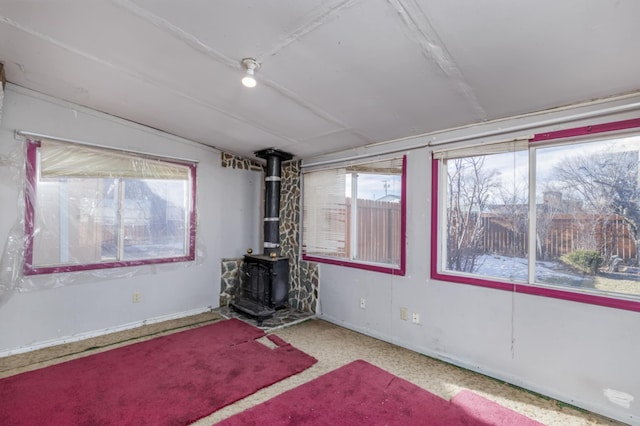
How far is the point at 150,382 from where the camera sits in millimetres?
2516

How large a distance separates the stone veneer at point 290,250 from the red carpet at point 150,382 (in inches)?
43.3

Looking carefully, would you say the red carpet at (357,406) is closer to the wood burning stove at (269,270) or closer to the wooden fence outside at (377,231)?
the wooden fence outside at (377,231)

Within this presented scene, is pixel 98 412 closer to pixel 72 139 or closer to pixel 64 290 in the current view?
pixel 64 290

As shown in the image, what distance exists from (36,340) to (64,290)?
0.53 meters

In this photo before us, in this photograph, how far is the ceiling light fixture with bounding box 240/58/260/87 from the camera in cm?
219

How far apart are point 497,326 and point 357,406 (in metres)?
1.43

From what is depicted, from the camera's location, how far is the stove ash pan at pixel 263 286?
404 centimetres

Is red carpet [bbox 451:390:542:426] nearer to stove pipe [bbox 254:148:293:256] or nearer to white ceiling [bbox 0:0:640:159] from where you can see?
white ceiling [bbox 0:0:640:159]

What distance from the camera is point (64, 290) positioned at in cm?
329

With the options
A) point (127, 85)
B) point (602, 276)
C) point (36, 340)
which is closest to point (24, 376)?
point (36, 340)

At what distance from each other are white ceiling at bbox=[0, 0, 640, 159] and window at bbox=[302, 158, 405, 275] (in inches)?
28.0

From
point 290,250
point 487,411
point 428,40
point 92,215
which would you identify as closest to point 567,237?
point 487,411

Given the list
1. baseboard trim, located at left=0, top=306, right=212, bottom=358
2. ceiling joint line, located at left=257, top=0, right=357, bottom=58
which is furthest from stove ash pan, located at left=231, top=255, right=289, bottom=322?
ceiling joint line, located at left=257, top=0, right=357, bottom=58

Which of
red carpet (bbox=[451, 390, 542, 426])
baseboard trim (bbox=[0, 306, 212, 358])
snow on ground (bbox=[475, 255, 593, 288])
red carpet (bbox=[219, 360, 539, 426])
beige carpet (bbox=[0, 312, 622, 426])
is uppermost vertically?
snow on ground (bbox=[475, 255, 593, 288])
